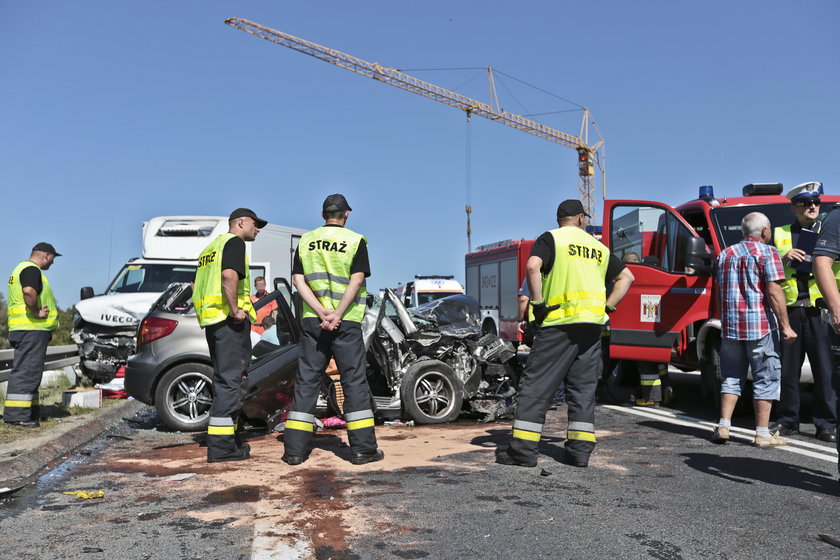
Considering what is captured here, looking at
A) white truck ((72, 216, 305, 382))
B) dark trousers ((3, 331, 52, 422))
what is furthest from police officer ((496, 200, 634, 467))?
white truck ((72, 216, 305, 382))

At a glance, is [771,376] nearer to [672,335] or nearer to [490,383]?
[672,335]

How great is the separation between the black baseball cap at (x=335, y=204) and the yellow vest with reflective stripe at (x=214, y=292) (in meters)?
0.72

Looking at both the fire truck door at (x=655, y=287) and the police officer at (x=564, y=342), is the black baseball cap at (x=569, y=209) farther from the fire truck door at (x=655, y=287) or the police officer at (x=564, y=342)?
the fire truck door at (x=655, y=287)

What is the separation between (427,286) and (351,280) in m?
19.9

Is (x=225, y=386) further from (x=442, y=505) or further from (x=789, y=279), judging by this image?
(x=789, y=279)

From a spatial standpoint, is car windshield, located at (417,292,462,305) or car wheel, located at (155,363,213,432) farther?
car windshield, located at (417,292,462,305)

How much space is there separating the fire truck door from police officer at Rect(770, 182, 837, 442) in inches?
51.0

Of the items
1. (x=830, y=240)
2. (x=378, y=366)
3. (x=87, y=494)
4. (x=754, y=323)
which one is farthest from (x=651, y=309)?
(x=87, y=494)

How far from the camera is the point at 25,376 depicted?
763 cm

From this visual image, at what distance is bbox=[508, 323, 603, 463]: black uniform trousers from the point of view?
5465 mm

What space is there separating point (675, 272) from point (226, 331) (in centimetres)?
473

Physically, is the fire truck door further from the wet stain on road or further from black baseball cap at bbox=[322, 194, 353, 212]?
the wet stain on road

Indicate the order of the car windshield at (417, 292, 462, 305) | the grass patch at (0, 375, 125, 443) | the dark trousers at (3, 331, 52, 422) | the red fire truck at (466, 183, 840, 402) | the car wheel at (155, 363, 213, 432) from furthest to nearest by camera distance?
the car windshield at (417, 292, 462, 305) < the red fire truck at (466, 183, 840, 402) < the car wheel at (155, 363, 213, 432) < the dark trousers at (3, 331, 52, 422) < the grass patch at (0, 375, 125, 443)

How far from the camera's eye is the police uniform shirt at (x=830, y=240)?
4.62m
